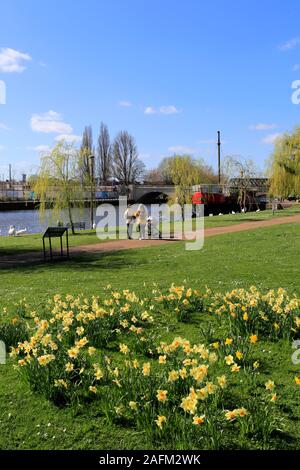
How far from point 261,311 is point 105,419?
8.59ft

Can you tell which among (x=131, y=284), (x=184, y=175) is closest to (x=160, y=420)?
(x=131, y=284)

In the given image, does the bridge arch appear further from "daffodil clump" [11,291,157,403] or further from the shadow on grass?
"daffodil clump" [11,291,157,403]

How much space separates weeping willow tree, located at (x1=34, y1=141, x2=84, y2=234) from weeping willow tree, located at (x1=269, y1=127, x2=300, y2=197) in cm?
1982

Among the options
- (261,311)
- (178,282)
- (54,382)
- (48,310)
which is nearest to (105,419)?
(54,382)

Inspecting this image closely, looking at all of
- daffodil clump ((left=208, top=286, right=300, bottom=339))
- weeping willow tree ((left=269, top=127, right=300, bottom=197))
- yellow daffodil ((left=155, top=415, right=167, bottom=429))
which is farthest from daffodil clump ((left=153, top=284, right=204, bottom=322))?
weeping willow tree ((left=269, top=127, right=300, bottom=197))

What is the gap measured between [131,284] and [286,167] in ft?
110

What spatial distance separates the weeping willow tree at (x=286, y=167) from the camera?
39.4 meters

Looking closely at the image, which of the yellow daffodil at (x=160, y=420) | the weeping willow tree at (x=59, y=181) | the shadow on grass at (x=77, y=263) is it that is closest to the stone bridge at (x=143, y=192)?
the weeping willow tree at (x=59, y=181)

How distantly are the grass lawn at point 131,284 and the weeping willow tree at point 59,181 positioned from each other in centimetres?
1202

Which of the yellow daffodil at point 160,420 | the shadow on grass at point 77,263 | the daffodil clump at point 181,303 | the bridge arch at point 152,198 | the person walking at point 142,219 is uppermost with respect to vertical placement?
the bridge arch at point 152,198

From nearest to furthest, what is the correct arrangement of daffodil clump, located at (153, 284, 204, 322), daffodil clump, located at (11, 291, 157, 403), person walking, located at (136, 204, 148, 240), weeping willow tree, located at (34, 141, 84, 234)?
1. daffodil clump, located at (11, 291, 157, 403)
2. daffodil clump, located at (153, 284, 204, 322)
3. person walking, located at (136, 204, 148, 240)
4. weeping willow tree, located at (34, 141, 84, 234)

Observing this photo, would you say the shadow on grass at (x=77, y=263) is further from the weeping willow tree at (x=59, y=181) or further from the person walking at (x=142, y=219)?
the weeping willow tree at (x=59, y=181)

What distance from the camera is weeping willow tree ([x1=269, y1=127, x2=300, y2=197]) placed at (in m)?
39.4

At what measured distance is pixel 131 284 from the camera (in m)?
9.21
